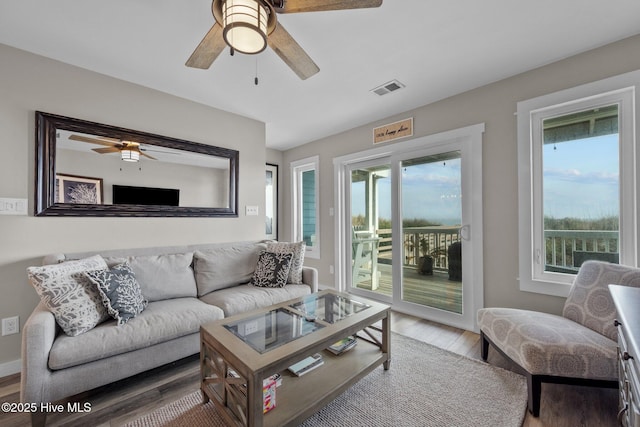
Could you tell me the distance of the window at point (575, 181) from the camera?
1.90 meters

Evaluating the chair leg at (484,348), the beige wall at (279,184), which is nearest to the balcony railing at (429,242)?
the chair leg at (484,348)

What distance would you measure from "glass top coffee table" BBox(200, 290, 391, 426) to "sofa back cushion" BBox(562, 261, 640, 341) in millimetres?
1298

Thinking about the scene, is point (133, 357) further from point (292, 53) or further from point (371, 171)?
point (371, 171)

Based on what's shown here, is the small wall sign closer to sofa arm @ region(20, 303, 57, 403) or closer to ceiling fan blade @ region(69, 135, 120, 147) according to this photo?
ceiling fan blade @ region(69, 135, 120, 147)

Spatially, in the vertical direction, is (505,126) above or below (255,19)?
below

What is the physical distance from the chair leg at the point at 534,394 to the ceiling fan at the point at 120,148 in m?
3.53

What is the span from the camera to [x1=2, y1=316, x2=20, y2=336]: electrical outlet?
1933 millimetres

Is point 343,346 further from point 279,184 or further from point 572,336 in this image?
point 279,184

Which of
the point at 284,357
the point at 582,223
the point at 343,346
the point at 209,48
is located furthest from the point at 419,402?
the point at 209,48

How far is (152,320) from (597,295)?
119 inches

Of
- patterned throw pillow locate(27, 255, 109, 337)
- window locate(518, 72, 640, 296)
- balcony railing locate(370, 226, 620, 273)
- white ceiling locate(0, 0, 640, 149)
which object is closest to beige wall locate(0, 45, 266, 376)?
→ white ceiling locate(0, 0, 640, 149)

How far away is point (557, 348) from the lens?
58.2 inches

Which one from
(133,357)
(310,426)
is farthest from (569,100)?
(133,357)

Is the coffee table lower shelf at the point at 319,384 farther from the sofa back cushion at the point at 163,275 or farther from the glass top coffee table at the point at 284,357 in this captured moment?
the sofa back cushion at the point at 163,275
